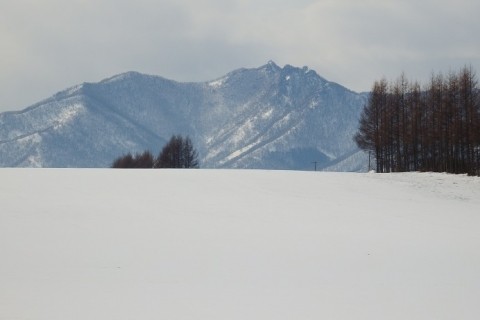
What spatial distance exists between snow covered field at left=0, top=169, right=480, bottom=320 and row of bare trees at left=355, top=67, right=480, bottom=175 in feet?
117

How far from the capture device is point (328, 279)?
46.6 ft

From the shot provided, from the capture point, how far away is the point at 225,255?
16953 mm

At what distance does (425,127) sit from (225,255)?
65.2 m

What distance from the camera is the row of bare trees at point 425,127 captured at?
68.7 metres

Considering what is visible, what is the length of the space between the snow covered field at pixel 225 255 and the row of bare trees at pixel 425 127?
3578 cm

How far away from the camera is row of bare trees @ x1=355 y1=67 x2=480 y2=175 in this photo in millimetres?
68688

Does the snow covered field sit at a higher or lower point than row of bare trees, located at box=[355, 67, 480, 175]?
lower

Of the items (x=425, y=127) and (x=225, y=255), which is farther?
(x=425, y=127)

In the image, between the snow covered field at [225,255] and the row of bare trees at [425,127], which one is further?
the row of bare trees at [425,127]

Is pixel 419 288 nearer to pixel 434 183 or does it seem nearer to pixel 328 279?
pixel 328 279

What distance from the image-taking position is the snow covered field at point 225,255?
11.4 meters

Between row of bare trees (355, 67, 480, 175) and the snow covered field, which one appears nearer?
the snow covered field

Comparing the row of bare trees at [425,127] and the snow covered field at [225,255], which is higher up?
the row of bare trees at [425,127]

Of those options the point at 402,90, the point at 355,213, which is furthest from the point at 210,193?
the point at 402,90
